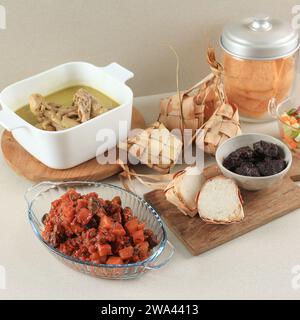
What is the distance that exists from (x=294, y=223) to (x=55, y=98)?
0.65 metres

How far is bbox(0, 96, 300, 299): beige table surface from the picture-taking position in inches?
48.8

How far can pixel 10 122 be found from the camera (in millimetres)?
1446

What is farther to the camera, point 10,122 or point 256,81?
point 256,81

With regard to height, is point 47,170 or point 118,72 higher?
point 118,72

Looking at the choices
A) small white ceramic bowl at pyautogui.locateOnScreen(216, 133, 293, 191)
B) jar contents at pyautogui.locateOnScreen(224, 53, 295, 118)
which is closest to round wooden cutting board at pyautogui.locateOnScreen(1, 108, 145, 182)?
small white ceramic bowl at pyautogui.locateOnScreen(216, 133, 293, 191)

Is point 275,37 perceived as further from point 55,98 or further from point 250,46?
point 55,98

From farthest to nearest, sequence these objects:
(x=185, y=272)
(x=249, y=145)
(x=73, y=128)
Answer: (x=249, y=145) → (x=73, y=128) → (x=185, y=272)

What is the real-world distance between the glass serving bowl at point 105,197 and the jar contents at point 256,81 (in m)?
0.45

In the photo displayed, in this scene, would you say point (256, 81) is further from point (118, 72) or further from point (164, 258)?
point (164, 258)

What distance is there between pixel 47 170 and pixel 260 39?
59 cm

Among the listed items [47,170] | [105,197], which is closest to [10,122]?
[47,170]

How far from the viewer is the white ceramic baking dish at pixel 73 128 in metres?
1.44

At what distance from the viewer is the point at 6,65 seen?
1.71m

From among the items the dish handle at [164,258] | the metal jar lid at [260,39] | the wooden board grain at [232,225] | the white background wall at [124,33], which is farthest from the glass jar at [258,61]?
the dish handle at [164,258]
